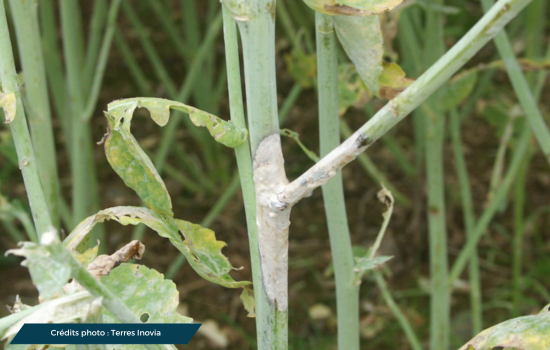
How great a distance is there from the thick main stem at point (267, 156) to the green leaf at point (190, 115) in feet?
0.11

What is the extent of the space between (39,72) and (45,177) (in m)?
0.14

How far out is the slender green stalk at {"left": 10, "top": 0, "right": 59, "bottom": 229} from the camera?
0.65m

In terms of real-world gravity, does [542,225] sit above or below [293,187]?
below

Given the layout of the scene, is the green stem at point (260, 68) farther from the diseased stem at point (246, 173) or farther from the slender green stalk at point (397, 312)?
the slender green stalk at point (397, 312)

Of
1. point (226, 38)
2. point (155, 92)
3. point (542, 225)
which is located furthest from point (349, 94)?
point (155, 92)

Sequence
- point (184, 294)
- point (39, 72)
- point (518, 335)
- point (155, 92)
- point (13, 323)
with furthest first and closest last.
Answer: point (155, 92)
point (184, 294)
point (39, 72)
point (518, 335)
point (13, 323)

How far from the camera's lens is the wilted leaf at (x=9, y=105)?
42cm

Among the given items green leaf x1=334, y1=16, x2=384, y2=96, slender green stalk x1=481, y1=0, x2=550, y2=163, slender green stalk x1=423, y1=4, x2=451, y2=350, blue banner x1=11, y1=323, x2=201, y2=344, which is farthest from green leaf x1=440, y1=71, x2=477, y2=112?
blue banner x1=11, y1=323, x2=201, y2=344

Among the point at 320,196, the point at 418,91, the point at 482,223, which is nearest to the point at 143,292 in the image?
the point at 418,91

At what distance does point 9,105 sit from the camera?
422 mm

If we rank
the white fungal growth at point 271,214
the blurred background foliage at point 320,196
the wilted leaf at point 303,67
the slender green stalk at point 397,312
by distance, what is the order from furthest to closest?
the blurred background foliage at point 320,196
the wilted leaf at point 303,67
the slender green stalk at point 397,312
the white fungal growth at point 271,214

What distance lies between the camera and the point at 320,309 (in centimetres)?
136

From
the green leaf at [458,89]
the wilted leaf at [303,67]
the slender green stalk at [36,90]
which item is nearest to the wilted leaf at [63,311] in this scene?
the slender green stalk at [36,90]

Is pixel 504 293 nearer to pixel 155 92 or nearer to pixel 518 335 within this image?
pixel 518 335
